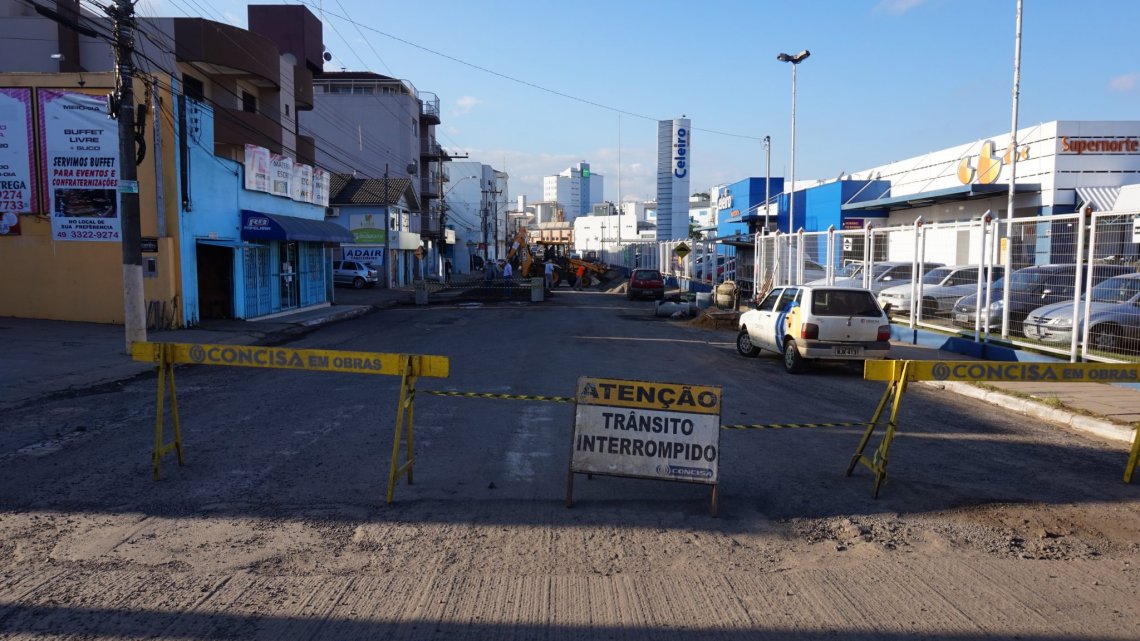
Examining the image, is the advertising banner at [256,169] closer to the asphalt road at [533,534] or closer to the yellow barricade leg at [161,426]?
the asphalt road at [533,534]

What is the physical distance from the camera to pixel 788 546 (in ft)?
17.9

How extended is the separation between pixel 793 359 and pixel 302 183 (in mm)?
21394

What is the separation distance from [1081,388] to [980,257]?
4519mm

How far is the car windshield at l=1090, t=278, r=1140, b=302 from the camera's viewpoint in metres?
11.8

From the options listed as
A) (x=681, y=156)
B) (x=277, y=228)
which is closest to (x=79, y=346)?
(x=277, y=228)

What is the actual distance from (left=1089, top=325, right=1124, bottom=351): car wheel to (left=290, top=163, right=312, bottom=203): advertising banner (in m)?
24.2

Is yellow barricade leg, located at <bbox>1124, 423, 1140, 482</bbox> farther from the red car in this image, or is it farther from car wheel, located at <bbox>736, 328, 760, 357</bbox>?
the red car

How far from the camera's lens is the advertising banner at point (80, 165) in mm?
19438

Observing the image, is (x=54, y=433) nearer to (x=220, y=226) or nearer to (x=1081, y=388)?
(x=1081, y=388)

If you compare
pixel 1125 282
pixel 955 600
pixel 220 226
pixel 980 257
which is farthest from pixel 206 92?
pixel 955 600

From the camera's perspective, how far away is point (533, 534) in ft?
18.5

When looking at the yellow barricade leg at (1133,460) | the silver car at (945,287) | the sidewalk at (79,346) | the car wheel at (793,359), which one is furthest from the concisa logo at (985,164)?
the yellow barricade leg at (1133,460)

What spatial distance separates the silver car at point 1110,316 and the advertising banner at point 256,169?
21333 mm

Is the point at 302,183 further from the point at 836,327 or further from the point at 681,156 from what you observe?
the point at 681,156
